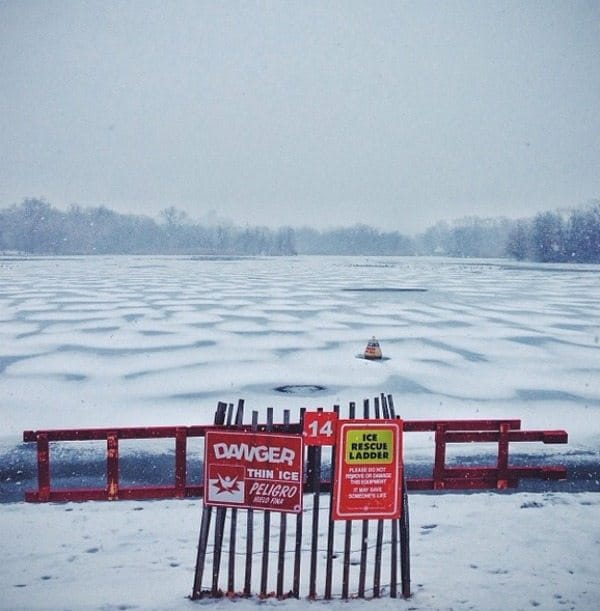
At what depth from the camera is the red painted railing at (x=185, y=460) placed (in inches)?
193

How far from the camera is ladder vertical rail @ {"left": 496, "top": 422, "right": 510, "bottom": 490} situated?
538 centimetres

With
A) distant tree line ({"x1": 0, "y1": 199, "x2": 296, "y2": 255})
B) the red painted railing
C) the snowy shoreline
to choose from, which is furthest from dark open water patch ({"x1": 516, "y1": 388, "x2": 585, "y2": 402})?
distant tree line ({"x1": 0, "y1": 199, "x2": 296, "y2": 255})

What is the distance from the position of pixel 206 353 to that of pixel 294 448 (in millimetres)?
8541

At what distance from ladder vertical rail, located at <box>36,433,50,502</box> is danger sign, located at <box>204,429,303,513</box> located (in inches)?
76.1

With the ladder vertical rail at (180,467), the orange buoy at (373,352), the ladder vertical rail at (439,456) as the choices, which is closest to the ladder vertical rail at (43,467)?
Result: the ladder vertical rail at (180,467)

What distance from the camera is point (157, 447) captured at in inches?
274

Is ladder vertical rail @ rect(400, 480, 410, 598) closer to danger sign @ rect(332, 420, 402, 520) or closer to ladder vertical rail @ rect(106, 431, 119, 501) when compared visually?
danger sign @ rect(332, 420, 402, 520)

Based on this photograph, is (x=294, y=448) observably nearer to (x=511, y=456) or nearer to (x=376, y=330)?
(x=511, y=456)

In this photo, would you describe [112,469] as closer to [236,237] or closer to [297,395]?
[297,395]

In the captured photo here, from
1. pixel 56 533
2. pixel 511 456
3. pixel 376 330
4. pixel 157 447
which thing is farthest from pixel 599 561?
pixel 376 330

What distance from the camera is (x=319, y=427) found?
389cm

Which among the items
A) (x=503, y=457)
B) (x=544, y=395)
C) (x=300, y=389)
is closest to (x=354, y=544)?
(x=503, y=457)

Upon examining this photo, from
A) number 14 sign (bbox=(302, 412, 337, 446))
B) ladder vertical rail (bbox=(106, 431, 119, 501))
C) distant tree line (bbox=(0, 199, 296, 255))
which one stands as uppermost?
distant tree line (bbox=(0, 199, 296, 255))

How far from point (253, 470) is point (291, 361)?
7611 millimetres
